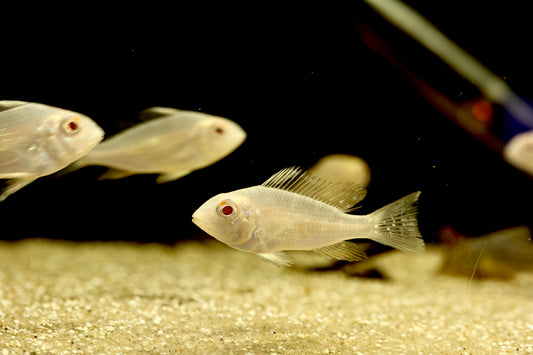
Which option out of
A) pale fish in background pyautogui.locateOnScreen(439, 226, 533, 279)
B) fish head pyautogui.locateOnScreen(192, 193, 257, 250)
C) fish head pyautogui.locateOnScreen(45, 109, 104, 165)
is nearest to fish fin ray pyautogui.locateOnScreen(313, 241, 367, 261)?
fish head pyautogui.locateOnScreen(192, 193, 257, 250)

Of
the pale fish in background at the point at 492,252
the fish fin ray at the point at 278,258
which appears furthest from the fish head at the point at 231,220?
the pale fish in background at the point at 492,252

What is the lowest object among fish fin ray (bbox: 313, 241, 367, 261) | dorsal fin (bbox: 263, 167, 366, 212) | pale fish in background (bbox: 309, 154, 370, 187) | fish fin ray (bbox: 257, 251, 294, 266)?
fish fin ray (bbox: 257, 251, 294, 266)

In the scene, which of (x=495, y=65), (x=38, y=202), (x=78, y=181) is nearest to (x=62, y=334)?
(x=495, y=65)

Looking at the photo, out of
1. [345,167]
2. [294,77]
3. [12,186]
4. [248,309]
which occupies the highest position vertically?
[294,77]

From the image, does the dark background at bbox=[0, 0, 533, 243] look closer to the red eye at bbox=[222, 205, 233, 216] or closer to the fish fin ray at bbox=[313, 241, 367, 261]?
the fish fin ray at bbox=[313, 241, 367, 261]

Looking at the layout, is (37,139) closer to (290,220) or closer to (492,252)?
(290,220)

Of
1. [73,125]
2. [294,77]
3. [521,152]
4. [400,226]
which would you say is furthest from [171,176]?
[521,152]
